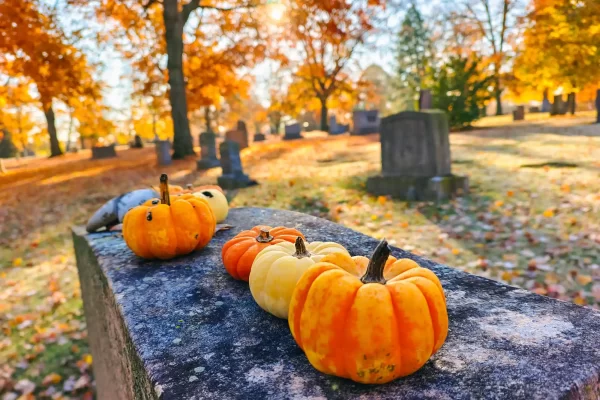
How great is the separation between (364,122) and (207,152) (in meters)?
12.3

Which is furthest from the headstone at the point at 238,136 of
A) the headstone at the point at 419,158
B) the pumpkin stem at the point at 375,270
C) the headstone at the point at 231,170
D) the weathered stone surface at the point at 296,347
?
the pumpkin stem at the point at 375,270

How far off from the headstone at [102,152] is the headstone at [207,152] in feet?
43.1

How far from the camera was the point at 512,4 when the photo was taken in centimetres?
3228

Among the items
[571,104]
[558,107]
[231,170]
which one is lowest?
[231,170]

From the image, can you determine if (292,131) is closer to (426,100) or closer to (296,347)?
(426,100)

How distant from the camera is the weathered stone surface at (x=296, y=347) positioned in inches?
42.3

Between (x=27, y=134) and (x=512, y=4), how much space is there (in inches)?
2105

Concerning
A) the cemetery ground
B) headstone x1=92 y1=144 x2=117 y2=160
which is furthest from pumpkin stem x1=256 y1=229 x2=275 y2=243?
headstone x1=92 y1=144 x2=117 y2=160

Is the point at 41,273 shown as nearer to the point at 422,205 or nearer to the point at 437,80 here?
the point at 422,205

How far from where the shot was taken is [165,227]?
2217 millimetres

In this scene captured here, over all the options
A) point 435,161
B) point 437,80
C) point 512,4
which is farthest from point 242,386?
point 512,4

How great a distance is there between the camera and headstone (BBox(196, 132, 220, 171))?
46.9 feet

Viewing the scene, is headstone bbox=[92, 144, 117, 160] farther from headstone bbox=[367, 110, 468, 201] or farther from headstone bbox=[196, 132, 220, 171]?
headstone bbox=[367, 110, 468, 201]

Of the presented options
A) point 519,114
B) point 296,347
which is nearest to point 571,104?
point 519,114
